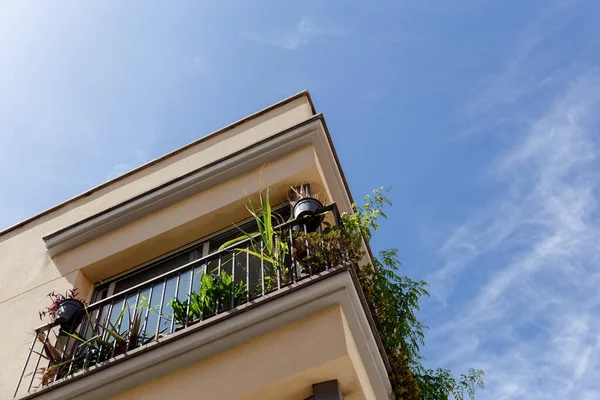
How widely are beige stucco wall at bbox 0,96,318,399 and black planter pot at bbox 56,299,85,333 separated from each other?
87 centimetres

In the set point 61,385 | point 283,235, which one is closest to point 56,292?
point 61,385

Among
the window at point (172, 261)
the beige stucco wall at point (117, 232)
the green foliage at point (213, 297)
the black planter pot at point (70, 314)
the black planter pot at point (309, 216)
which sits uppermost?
the beige stucco wall at point (117, 232)

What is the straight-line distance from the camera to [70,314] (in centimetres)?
681

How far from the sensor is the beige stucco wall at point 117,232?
7.54 meters

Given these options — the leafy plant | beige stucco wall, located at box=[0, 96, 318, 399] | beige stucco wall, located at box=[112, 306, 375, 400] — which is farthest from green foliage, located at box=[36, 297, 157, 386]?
beige stucco wall, located at box=[0, 96, 318, 399]

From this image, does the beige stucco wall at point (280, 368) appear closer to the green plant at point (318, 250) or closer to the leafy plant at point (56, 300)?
the green plant at point (318, 250)

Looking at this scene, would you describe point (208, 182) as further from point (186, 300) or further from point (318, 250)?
point (318, 250)

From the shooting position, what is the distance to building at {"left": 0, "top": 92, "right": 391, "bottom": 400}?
17.1 feet

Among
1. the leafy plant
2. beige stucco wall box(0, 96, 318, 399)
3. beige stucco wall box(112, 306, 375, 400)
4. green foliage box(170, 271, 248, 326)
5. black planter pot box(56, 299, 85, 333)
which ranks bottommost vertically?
beige stucco wall box(112, 306, 375, 400)

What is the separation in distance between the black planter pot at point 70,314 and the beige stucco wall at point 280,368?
1.75 metres

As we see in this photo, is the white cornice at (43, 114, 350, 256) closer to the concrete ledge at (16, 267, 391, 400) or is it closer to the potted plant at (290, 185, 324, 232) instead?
the potted plant at (290, 185, 324, 232)

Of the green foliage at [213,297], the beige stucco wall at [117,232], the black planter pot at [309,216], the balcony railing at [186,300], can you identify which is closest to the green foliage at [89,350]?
the balcony railing at [186,300]

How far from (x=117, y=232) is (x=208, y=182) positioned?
1467 mm

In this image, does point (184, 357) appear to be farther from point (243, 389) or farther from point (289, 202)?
point (289, 202)
